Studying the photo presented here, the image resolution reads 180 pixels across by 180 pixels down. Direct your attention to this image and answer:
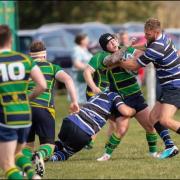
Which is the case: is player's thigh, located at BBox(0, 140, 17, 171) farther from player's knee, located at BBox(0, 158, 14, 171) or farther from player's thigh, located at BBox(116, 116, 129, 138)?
player's thigh, located at BBox(116, 116, 129, 138)

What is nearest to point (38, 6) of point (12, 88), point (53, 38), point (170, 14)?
point (170, 14)

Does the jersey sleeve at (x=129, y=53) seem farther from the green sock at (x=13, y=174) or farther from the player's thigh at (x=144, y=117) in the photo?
the green sock at (x=13, y=174)

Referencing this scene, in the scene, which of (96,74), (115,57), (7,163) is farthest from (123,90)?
(7,163)

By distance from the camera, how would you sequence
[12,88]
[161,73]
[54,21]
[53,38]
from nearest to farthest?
[12,88] → [161,73] → [53,38] → [54,21]

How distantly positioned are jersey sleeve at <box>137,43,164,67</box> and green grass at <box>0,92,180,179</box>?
54.5 inches

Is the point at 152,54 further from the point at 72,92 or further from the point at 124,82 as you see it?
the point at 72,92

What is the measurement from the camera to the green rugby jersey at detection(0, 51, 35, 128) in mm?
8602

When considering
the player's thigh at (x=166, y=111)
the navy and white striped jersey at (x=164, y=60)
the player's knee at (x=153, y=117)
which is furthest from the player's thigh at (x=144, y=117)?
the navy and white striped jersey at (x=164, y=60)

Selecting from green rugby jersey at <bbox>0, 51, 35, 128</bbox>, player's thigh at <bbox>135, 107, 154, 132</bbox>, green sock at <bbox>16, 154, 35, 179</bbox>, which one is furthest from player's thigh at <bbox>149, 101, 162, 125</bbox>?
green rugby jersey at <bbox>0, 51, 35, 128</bbox>

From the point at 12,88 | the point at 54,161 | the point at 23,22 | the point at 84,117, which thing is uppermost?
the point at 12,88

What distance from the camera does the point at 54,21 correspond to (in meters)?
42.2

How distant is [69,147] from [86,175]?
189 cm

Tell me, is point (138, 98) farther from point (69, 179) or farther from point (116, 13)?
point (116, 13)

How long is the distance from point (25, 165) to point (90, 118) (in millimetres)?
2525
